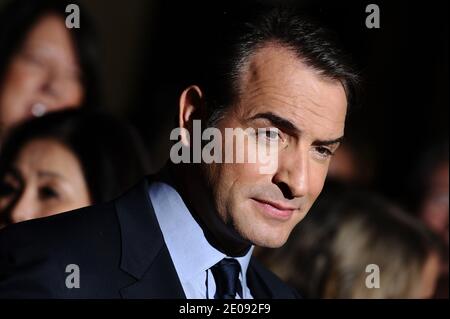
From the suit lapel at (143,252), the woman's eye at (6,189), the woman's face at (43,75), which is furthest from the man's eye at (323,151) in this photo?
the woman's face at (43,75)

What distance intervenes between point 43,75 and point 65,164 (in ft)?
2.40

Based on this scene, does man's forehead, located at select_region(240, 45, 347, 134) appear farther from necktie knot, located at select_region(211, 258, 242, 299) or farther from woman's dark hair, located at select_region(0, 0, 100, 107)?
woman's dark hair, located at select_region(0, 0, 100, 107)

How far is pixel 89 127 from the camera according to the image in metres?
2.41

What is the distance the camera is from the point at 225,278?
1613 millimetres

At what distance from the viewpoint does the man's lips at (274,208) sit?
1505 mm

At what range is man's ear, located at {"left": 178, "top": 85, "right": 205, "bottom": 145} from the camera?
62.1 inches

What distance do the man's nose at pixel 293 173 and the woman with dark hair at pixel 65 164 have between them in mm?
859

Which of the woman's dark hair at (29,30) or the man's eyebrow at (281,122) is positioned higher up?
the woman's dark hair at (29,30)

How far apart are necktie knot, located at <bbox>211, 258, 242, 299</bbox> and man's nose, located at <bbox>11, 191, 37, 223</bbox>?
726 mm

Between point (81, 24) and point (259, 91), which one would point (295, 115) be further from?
point (81, 24)

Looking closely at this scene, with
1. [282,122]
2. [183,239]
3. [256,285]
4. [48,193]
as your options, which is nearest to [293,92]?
[282,122]

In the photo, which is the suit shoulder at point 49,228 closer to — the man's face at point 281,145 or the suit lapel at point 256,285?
the man's face at point 281,145

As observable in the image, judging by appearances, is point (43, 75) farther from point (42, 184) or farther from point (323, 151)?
point (323, 151)

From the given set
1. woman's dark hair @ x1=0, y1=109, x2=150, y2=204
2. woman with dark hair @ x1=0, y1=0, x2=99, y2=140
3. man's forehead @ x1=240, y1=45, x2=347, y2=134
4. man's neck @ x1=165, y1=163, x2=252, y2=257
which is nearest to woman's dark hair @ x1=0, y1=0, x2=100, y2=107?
woman with dark hair @ x1=0, y1=0, x2=99, y2=140
